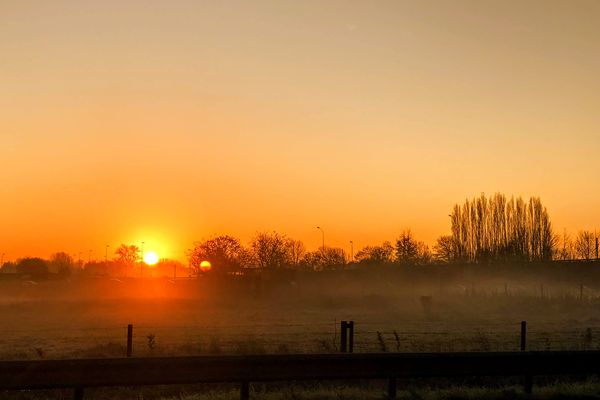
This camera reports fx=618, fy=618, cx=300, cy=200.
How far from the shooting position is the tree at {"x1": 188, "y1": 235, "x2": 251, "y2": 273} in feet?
307

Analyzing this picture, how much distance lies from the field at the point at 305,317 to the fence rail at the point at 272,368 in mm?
543

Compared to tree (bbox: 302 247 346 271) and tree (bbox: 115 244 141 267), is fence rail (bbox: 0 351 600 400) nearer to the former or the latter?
tree (bbox: 302 247 346 271)

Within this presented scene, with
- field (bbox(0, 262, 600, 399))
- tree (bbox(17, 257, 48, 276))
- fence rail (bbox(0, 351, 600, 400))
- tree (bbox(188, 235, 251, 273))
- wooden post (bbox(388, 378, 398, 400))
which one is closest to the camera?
fence rail (bbox(0, 351, 600, 400))

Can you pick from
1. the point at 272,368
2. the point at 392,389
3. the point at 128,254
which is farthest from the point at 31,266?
the point at 392,389

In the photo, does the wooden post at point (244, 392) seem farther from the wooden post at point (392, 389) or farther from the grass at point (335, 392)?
the wooden post at point (392, 389)

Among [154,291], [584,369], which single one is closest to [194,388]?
[584,369]

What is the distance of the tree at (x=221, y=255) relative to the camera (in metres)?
93.6

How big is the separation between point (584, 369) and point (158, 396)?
760cm

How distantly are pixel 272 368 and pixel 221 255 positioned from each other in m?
90.1

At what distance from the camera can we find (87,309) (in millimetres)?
61906

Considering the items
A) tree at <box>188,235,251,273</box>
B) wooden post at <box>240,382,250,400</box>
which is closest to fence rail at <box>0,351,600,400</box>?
wooden post at <box>240,382,250,400</box>

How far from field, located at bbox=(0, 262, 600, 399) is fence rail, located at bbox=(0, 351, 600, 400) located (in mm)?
543

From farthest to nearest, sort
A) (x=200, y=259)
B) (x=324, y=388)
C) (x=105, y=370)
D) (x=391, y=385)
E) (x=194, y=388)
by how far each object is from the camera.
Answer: (x=200, y=259), (x=194, y=388), (x=324, y=388), (x=391, y=385), (x=105, y=370)

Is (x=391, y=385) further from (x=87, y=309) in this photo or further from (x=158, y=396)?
(x=87, y=309)
